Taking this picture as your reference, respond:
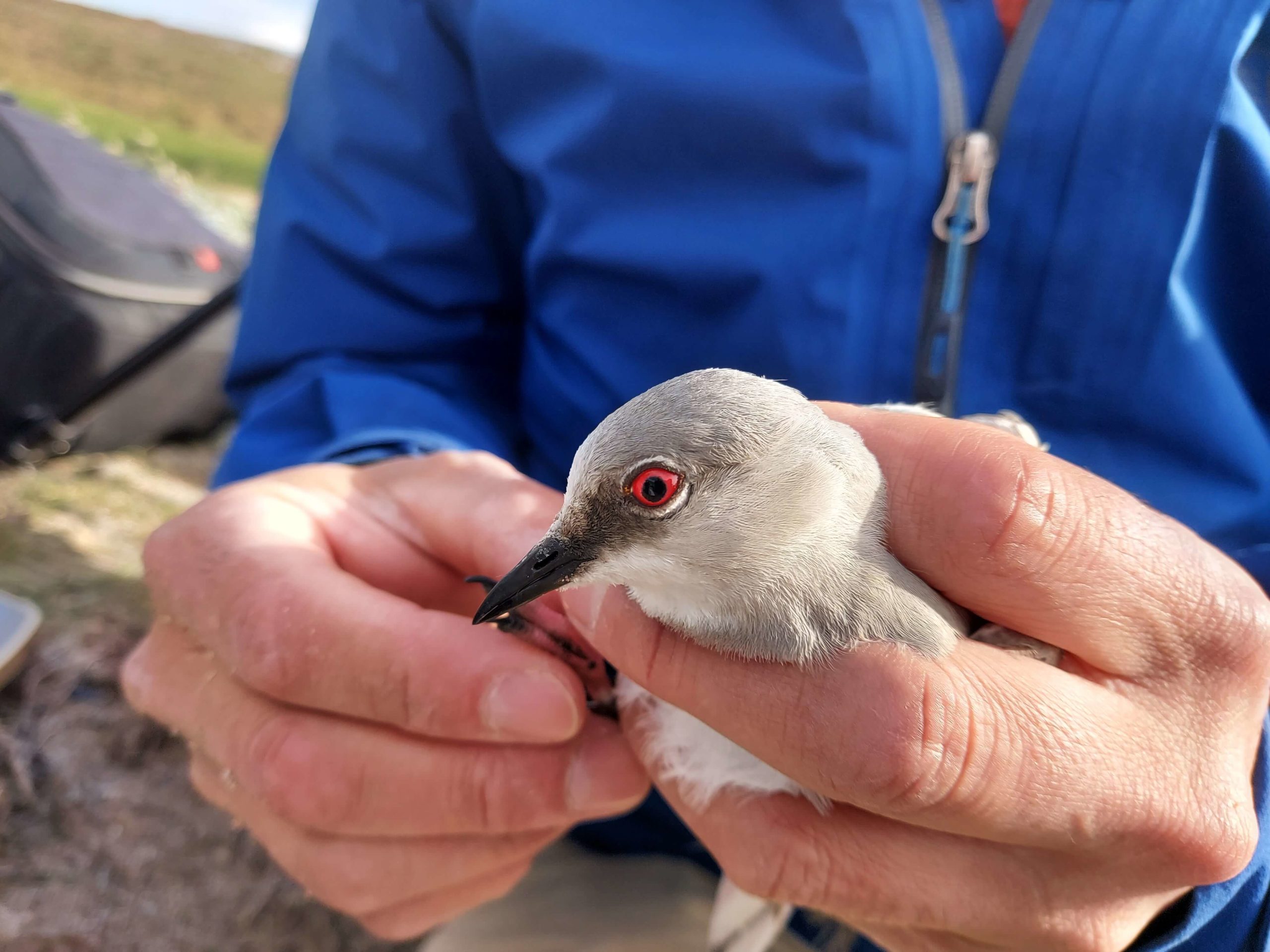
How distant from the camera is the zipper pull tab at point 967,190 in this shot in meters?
1.75

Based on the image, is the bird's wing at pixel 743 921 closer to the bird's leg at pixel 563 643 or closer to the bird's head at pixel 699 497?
the bird's leg at pixel 563 643

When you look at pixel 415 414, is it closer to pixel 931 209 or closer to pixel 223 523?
pixel 223 523

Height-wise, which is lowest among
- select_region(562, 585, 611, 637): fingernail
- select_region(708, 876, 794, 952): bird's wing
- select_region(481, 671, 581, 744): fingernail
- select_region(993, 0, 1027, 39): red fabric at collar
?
select_region(708, 876, 794, 952): bird's wing

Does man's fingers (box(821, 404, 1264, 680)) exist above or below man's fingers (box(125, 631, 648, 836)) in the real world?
above

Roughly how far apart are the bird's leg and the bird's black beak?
11.2 inches

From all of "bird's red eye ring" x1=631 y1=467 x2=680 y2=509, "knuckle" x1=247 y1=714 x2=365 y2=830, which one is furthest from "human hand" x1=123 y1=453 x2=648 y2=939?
"bird's red eye ring" x1=631 y1=467 x2=680 y2=509

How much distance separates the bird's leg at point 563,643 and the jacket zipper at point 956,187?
3.30ft

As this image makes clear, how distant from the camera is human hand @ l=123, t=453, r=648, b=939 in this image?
1.51 metres

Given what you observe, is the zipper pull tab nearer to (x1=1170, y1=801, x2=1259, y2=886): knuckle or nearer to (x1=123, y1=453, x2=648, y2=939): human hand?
(x1=123, y1=453, x2=648, y2=939): human hand

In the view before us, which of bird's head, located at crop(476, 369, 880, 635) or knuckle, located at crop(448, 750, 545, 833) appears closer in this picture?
bird's head, located at crop(476, 369, 880, 635)

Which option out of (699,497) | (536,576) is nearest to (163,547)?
(536,576)

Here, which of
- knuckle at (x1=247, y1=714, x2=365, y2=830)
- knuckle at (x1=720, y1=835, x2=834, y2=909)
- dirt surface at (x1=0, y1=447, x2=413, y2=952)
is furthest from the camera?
dirt surface at (x1=0, y1=447, x2=413, y2=952)

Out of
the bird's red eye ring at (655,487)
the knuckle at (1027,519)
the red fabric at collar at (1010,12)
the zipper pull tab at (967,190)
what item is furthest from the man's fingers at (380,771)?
the red fabric at collar at (1010,12)

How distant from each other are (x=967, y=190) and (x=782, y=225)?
0.42m
